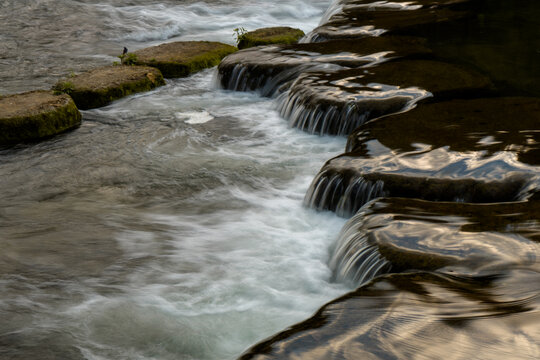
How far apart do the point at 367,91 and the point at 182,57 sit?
4.54 metres

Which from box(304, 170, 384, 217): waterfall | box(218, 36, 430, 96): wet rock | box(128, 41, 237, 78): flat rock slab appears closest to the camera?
box(304, 170, 384, 217): waterfall

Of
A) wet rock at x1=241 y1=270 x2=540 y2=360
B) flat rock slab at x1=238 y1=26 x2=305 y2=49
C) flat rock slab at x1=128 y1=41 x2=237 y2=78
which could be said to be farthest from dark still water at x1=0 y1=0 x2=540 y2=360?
flat rock slab at x1=238 y1=26 x2=305 y2=49

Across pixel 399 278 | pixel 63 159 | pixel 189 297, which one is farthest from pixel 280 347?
pixel 63 159

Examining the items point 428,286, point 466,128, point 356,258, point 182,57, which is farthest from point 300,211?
point 182,57

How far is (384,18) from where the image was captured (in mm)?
10094

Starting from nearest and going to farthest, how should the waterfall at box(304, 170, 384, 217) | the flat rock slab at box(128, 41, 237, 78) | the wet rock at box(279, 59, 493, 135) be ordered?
the waterfall at box(304, 170, 384, 217), the wet rock at box(279, 59, 493, 135), the flat rock slab at box(128, 41, 237, 78)

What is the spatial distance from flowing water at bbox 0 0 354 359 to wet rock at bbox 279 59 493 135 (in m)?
0.25

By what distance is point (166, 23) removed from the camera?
1459 centimetres

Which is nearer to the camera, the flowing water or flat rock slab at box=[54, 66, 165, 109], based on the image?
the flowing water

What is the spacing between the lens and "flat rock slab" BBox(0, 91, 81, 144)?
706cm

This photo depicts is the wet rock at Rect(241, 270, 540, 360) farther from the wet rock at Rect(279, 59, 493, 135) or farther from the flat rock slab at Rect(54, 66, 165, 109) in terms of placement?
the flat rock slab at Rect(54, 66, 165, 109)

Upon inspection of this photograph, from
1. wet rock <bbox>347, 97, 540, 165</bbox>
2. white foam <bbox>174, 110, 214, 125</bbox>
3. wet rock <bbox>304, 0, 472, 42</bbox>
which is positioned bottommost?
white foam <bbox>174, 110, 214, 125</bbox>

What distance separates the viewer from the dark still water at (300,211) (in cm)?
286

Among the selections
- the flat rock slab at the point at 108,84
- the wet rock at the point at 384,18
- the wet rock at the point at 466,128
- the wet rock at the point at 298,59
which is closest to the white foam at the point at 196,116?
the wet rock at the point at 298,59
